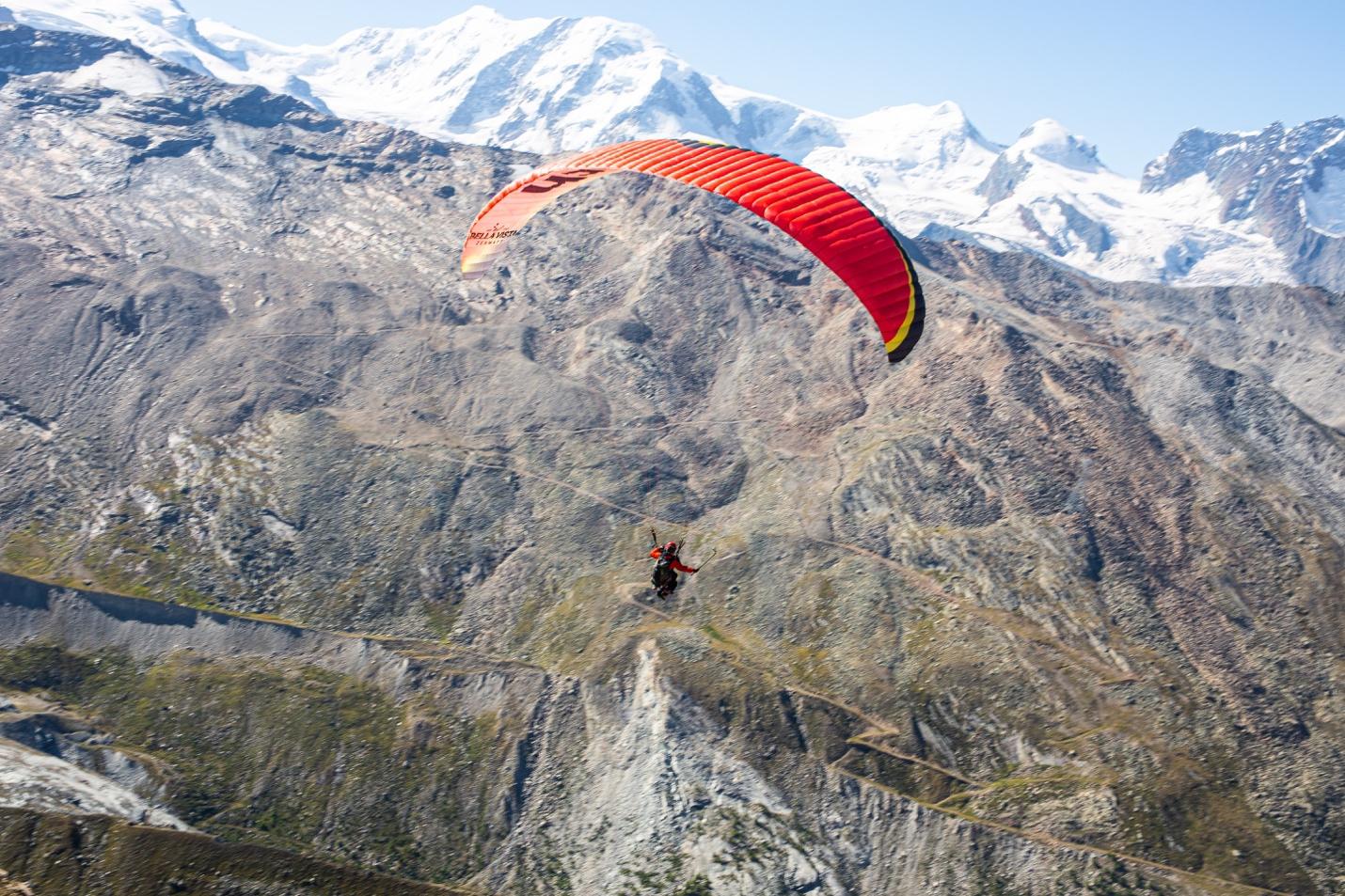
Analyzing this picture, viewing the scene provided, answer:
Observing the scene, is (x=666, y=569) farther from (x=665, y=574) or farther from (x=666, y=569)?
(x=665, y=574)

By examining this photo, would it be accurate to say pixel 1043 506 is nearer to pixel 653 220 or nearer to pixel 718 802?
pixel 718 802

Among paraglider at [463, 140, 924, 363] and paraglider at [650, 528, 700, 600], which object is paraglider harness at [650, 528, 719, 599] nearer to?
paraglider at [650, 528, 700, 600]

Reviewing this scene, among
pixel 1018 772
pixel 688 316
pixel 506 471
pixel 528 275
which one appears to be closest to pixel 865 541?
pixel 1018 772

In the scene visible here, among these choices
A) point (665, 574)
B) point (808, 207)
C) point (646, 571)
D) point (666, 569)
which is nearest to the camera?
point (666, 569)

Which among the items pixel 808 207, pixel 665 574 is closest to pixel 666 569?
pixel 665 574

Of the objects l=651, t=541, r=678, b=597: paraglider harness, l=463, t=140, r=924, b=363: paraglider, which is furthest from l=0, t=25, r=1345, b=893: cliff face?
l=463, t=140, r=924, b=363: paraglider
